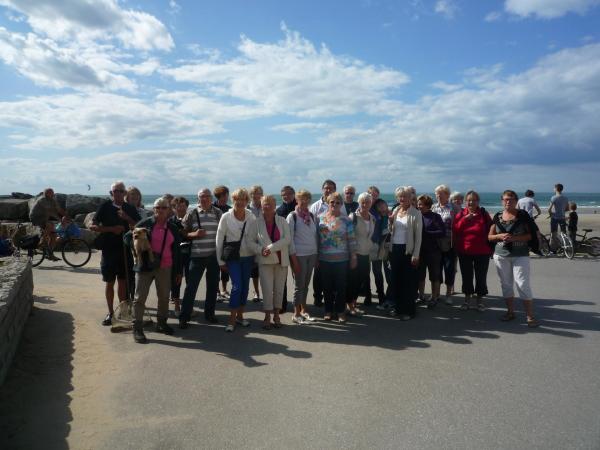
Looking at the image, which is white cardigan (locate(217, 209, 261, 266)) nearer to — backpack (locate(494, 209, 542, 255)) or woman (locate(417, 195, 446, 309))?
woman (locate(417, 195, 446, 309))

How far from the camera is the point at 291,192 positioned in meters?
7.10

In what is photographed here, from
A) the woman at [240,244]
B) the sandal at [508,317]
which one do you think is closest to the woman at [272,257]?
the woman at [240,244]

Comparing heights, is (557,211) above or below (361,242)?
above

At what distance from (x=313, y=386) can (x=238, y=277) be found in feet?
6.83

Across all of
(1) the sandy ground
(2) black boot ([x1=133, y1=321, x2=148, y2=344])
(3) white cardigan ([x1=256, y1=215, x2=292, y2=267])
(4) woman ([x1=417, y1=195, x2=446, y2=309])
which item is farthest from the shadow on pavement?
(4) woman ([x1=417, y1=195, x2=446, y2=309])

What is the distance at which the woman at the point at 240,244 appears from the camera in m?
5.68

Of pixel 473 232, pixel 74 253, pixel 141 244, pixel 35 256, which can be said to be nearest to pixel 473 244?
pixel 473 232

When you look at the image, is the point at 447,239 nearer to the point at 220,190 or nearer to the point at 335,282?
the point at 335,282

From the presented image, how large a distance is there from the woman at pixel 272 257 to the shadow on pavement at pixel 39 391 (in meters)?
2.33

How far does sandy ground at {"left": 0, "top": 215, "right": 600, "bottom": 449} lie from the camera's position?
10.4 ft

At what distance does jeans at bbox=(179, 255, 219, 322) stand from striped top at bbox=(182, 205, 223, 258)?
0.31 ft

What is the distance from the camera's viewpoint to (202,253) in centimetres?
592

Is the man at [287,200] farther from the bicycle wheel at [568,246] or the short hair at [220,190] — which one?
the bicycle wheel at [568,246]

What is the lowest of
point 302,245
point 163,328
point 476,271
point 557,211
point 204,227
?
point 163,328
